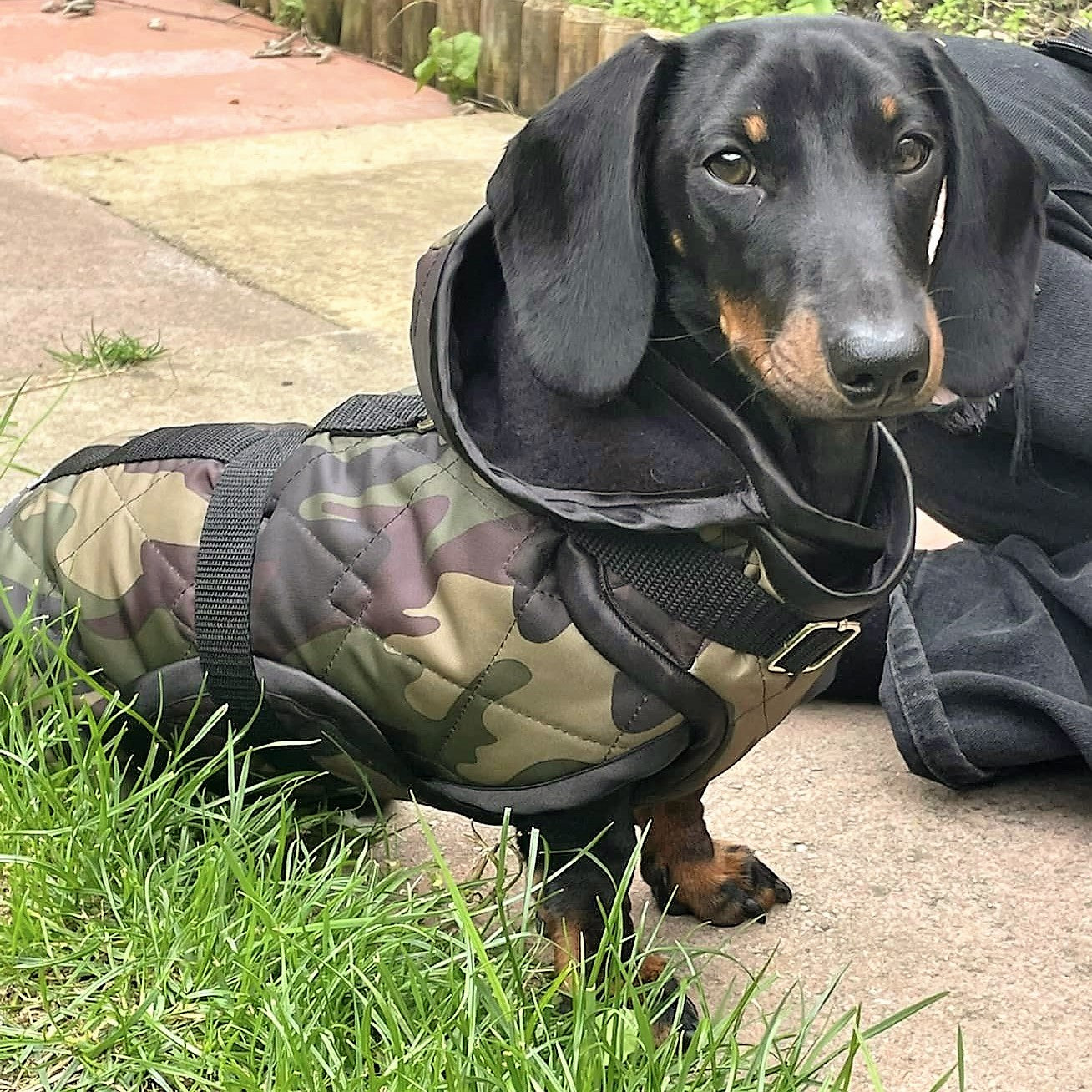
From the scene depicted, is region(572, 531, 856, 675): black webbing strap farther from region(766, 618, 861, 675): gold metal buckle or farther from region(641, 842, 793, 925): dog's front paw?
region(641, 842, 793, 925): dog's front paw

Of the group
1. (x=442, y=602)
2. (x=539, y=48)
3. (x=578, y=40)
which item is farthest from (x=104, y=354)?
(x=539, y=48)

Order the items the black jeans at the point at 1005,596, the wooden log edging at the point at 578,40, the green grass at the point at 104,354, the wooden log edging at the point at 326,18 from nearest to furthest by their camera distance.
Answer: the black jeans at the point at 1005,596 → the green grass at the point at 104,354 → the wooden log edging at the point at 578,40 → the wooden log edging at the point at 326,18

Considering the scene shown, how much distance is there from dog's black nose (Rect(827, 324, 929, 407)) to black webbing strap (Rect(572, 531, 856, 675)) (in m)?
0.28

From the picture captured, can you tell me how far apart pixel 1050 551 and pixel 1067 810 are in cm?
49

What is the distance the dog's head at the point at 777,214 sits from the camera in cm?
169

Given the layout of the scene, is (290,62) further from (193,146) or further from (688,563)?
(688,563)

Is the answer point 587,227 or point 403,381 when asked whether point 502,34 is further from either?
point 587,227

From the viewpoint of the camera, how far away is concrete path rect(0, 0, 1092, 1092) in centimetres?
212

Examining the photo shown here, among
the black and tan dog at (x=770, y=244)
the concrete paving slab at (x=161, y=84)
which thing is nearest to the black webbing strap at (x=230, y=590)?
the black and tan dog at (x=770, y=244)

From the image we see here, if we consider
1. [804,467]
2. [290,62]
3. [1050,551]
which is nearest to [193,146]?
[290,62]

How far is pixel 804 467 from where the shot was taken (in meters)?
1.91

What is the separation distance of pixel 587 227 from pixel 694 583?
17.2 inches

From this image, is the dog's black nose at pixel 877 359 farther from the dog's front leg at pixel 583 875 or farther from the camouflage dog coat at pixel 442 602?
the dog's front leg at pixel 583 875

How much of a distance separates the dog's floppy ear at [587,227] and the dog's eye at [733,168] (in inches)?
3.9
